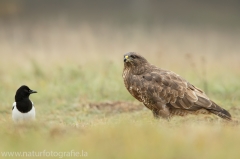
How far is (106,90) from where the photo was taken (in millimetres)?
11734

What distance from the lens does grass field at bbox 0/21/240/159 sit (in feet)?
17.9

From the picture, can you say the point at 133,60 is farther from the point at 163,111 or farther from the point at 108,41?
the point at 108,41

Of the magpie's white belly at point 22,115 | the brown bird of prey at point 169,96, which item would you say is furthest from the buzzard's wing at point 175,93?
the magpie's white belly at point 22,115

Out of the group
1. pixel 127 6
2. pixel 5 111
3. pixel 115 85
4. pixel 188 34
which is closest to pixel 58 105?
pixel 5 111

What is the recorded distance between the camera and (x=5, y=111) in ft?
33.8

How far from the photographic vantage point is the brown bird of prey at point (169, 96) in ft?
27.1

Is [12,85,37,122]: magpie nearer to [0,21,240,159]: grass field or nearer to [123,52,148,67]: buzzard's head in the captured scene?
[0,21,240,159]: grass field

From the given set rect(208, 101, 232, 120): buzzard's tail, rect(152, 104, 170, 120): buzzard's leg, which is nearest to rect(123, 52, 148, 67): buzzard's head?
rect(152, 104, 170, 120): buzzard's leg

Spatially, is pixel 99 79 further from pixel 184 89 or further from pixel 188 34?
pixel 188 34

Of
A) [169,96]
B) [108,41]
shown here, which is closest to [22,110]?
[169,96]

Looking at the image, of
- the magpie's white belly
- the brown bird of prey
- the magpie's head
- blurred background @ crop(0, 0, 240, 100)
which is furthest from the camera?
blurred background @ crop(0, 0, 240, 100)

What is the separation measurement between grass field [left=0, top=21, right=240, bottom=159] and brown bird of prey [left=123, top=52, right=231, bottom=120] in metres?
0.23

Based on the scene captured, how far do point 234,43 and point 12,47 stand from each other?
688 centimetres

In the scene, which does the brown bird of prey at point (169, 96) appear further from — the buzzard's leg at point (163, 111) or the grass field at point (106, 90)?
the grass field at point (106, 90)
